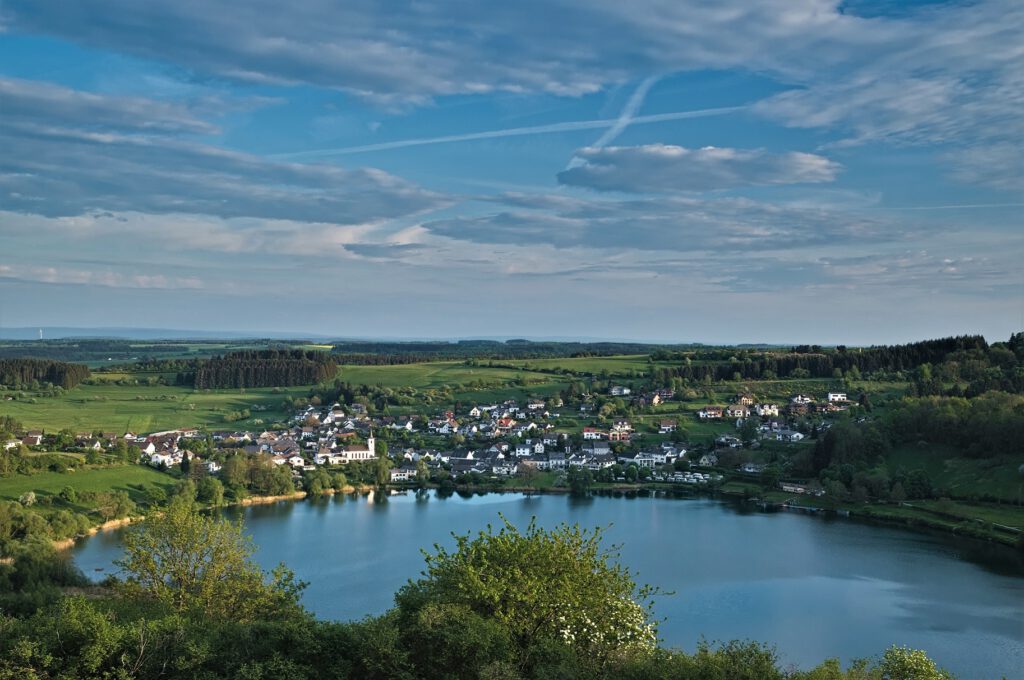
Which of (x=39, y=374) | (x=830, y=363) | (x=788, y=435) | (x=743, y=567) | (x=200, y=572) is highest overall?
(x=830, y=363)

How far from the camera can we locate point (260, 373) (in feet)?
240

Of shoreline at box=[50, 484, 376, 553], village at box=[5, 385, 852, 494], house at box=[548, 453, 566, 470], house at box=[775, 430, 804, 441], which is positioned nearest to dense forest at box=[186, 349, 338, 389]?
village at box=[5, 385, 852, 494]

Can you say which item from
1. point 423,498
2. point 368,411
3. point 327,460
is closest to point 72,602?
point 423,498

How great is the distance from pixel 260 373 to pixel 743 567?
55.3m

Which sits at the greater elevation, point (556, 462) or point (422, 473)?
point (556, 462)

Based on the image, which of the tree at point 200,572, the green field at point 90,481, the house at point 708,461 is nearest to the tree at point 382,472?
the green field at point 90,481

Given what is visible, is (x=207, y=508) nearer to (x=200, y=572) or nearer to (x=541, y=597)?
(x=200, y=572)

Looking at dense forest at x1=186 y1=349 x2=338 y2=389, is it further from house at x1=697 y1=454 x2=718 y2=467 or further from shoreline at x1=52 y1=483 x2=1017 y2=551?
house at x1=697 y1=454 x2=718 y2=467

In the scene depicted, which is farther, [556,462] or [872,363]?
[872,363]

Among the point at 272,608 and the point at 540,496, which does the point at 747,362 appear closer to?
the point at 540,496

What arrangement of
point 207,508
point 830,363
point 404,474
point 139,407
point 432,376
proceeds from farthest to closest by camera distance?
point 432,376 → point 830,363 → point 139,407 → point 404,474 → point 207,508

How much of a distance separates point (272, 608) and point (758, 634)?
11.5 metres

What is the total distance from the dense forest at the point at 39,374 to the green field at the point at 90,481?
32674mm

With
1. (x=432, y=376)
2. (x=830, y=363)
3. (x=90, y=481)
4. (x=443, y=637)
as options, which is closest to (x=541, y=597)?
(x=443, y=637)
